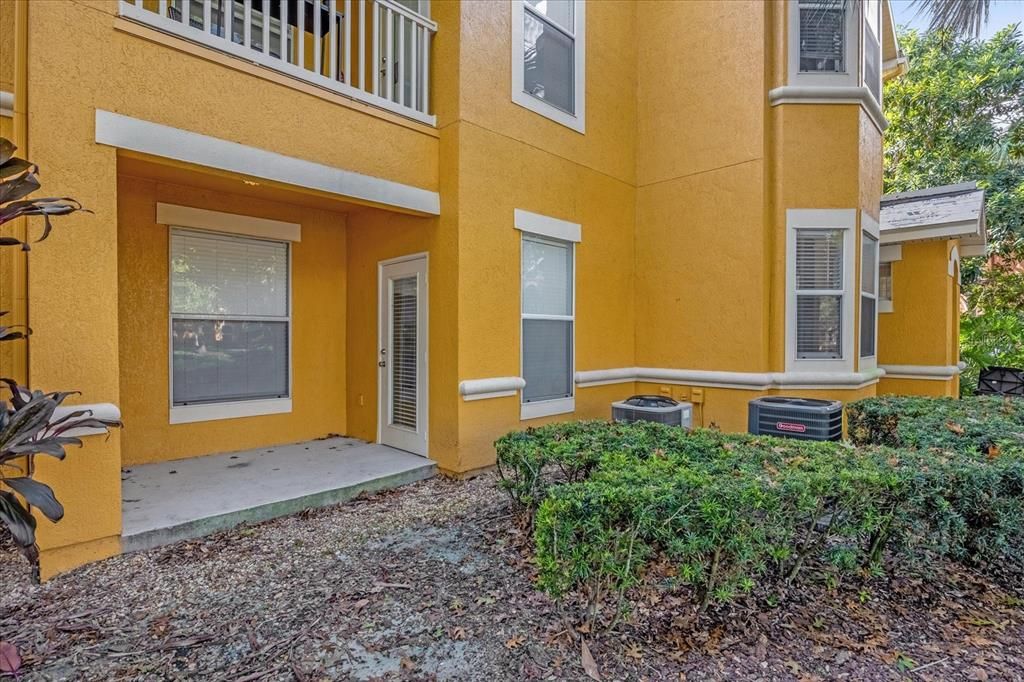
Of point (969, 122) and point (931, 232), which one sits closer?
point (931, 232)

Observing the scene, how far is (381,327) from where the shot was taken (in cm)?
634

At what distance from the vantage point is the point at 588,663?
251cm

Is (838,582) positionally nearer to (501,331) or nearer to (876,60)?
(501,331)

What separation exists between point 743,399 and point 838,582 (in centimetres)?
383

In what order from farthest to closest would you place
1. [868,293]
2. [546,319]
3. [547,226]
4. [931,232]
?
1. [931,232]
2. [868,293]
3. [546,319]
4. [547,226]

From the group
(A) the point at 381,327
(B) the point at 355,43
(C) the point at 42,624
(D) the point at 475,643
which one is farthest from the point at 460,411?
(B) the point at 355,43

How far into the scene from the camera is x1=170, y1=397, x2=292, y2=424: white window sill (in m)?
5.54

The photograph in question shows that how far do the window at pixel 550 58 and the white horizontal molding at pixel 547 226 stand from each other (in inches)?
49.2

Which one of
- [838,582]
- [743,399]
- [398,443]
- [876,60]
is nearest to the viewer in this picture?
[838,582]

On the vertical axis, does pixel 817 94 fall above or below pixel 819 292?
above

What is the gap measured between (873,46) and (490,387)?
744 cm

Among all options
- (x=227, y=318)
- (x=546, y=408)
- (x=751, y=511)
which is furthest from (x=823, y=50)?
(x=227, y=318)

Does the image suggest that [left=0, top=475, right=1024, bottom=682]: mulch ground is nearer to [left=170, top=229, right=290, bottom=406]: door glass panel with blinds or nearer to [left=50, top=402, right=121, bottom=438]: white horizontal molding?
[left=50, top=402, right=121, bottom=438]: white horizontal molding

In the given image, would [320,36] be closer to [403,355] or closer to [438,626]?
[403,355]
